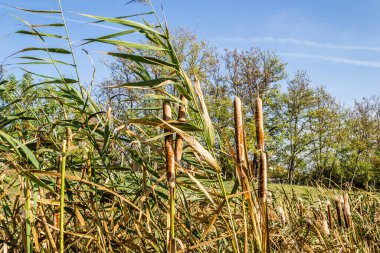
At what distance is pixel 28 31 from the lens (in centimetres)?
171

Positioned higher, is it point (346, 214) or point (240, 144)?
point (240, 144)

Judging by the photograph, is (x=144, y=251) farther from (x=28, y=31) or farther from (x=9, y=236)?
(x=28, y=31)

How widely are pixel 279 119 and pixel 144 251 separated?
110 feet

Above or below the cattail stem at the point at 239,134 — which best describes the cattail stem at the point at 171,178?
below

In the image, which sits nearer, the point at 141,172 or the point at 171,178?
the point at 171,178

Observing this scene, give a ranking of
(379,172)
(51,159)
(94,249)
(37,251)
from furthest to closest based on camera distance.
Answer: (379,172), (51,159), (94,249), (37,251)

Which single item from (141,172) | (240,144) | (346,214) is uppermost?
(240,144)

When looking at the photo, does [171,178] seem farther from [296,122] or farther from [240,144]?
[296,122]

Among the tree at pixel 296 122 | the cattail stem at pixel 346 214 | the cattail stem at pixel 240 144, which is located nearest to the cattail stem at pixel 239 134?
the cattail stem at pixel 240 144

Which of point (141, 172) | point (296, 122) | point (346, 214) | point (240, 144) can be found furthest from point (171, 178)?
point (296, 122)

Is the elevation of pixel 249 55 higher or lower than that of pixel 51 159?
higher

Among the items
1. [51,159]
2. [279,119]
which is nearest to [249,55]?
[279,119]

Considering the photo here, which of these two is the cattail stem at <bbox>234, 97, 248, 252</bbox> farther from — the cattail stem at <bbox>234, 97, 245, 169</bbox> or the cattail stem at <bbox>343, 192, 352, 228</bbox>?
the cattail stem at <bbox>343, 192, 352, 228</bbox>

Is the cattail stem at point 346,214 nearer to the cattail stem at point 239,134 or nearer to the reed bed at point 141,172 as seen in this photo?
the reed bed at point 141,172
